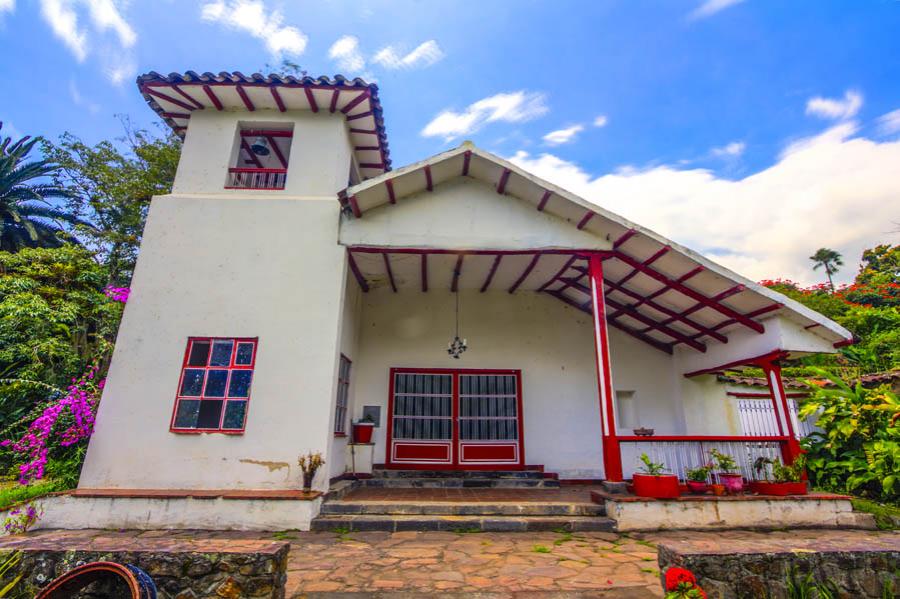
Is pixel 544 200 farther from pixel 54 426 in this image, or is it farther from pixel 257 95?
pixel 54 426

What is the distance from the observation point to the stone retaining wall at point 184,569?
2.80 meters

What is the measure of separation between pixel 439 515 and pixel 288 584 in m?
2.52

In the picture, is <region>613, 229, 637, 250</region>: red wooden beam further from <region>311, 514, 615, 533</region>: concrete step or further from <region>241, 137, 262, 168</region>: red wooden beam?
<region>241, 137, 262, 168</region>: red wooden beam

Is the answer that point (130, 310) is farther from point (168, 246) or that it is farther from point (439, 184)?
point (439, 184)

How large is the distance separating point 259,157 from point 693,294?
850cm

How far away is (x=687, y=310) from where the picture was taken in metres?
7.81

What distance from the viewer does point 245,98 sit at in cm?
741

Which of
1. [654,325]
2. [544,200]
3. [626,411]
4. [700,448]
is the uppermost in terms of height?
[544,200]

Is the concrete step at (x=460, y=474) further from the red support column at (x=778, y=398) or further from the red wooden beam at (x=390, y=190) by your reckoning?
the red wooden beam at (x=390, y=190)

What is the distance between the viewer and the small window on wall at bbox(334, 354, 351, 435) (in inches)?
304

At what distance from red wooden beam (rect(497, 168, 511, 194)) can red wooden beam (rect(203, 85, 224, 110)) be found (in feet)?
16.5


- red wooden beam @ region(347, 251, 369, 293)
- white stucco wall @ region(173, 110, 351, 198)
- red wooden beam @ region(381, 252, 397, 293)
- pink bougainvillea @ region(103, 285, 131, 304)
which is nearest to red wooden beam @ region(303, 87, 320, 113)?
white stucco wall @ region(173, 110, 351, 198)

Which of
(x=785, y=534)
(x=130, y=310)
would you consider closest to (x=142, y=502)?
(x=130, y=310)

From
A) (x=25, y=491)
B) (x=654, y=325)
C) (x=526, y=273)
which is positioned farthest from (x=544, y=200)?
(x=25, y=491)
